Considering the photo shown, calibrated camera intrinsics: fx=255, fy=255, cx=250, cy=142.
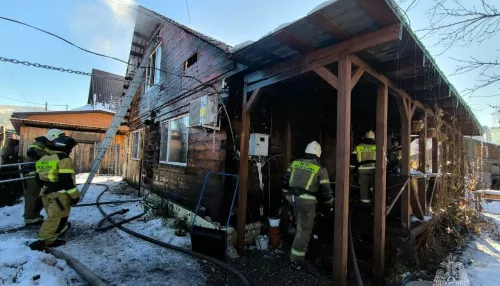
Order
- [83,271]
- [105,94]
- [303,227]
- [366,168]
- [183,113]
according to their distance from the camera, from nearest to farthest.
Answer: [83,271] → [303,227] → [366,168] → [183,113] → [105,94]

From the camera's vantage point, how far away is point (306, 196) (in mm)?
3934

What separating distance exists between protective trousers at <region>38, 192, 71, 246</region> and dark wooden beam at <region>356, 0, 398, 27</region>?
5171mm

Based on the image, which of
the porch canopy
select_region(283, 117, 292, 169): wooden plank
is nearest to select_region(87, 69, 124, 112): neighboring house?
select_region(283, 117, 292, 169): wooden plank

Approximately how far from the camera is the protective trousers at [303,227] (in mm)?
3838

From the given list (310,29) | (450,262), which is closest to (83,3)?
(310,29)

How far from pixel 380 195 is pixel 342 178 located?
1.19 m

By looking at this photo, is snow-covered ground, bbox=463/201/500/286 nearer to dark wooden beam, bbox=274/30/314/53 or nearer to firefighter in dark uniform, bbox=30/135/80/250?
dark wooden beam, bbox=274/30/314/53

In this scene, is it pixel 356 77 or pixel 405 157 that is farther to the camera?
pixel 405 157

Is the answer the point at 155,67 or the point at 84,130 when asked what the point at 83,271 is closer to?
the point at 155,67

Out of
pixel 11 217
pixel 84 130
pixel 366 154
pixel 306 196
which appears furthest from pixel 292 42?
pixel 84 130

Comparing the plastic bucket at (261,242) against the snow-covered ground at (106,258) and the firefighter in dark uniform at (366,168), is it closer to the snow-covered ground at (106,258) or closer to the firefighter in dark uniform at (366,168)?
the snow-covered ground at (106,258)

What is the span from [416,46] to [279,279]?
11.4 ft

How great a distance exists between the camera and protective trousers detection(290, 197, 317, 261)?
3838mm

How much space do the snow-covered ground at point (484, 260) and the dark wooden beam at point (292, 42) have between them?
3.97 metres
